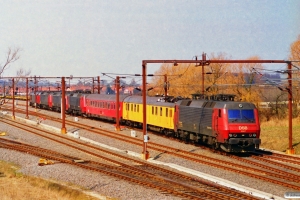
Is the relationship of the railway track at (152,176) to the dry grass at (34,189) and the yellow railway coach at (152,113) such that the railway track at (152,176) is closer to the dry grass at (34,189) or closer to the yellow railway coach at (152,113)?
the dry grass at (34,189)

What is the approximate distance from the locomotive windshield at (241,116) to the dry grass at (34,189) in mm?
10977

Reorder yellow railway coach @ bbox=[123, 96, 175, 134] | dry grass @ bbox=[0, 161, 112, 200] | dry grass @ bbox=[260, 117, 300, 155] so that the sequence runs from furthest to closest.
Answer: yellow railway coach @ bbox=[123, 96, 175, 134] → dry grass @ bbox=[260, 117, 300, 155] → dry grass @ bbox=[0, 161, 112, 200]

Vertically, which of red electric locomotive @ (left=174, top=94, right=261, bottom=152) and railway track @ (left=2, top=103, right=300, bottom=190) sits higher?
red electric locomotive @ (left=174, top=94, right=261, bottom=152)

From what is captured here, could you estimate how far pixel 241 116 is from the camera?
86.9ft

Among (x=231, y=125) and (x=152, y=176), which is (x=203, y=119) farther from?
(x=152, y=176)

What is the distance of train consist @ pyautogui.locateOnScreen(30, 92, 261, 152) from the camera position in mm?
26234

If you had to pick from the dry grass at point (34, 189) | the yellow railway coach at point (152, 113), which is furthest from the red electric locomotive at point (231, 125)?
the dry grass at point (34, 189)

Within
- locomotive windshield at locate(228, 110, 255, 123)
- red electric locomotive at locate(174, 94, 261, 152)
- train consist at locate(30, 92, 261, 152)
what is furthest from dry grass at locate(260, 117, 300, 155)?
train consist at locate(30, 92, 261, 152)

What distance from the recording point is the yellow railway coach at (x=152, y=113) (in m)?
35.8

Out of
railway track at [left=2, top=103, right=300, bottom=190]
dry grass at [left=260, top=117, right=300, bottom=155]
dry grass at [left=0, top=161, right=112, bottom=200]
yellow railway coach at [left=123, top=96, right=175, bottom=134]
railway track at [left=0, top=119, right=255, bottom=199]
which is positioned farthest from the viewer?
yellow railway coach at [left=123, top=96, right=175, bottom=134]

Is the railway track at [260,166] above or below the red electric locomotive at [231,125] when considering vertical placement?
below

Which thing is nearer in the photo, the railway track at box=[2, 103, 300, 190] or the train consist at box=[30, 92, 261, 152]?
the railway track at box=[2, 103, 300, 190]

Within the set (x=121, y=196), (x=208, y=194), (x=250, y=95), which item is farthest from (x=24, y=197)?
(x=250, y=95)

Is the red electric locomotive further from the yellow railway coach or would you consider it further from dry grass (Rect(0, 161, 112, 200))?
dry grass (Rect(0, 161, 112, 200))
